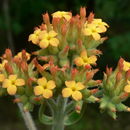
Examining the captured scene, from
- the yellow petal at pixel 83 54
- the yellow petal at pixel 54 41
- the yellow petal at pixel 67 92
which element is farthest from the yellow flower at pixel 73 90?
the yellow petal at pixel 54 41

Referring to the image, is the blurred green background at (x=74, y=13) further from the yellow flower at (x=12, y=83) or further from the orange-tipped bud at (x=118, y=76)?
the yellow flower at (x=12, y=83)

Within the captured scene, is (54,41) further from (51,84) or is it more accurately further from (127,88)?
(127,88)

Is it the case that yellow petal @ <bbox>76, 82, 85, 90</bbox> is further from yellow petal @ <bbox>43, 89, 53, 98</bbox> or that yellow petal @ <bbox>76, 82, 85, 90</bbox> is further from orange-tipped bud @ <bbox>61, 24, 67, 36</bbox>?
orange-tipped bud @ <bbox>61, 24, 67, 36</bbox>

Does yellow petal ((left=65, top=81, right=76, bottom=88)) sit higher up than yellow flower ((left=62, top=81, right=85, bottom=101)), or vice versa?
yellow petal ((left=65, top=81, right=76, bottom=88))

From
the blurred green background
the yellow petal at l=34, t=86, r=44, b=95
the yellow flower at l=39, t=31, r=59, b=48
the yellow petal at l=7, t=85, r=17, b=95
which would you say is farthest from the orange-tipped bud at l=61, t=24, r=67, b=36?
the blurred green background

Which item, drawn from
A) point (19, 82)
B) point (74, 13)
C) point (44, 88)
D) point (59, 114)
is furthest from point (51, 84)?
point (74, 13)
